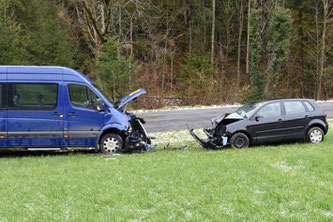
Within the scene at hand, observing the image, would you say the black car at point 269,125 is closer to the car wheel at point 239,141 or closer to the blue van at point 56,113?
the car wheel at point 239,141

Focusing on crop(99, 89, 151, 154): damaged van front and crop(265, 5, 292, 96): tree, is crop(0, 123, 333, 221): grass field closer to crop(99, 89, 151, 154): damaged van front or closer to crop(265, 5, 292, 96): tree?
crop(99, 89, 151, 154): damaged van front

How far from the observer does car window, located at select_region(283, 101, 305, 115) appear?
32.9 feet

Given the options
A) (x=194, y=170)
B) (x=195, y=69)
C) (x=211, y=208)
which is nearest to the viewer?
(x=211, y=208)

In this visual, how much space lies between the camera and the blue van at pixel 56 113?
8.59m

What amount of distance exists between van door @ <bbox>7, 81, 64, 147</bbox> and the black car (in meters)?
4.32

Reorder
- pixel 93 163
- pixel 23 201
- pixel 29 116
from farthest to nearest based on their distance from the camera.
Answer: pixel 29 116
pixel 93 163
pixel 23 201

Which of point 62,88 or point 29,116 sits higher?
point 62,88

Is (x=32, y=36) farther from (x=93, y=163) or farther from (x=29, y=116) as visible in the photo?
(x=93, y=163)

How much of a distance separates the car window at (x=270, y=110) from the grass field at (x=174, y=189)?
2.55 metres

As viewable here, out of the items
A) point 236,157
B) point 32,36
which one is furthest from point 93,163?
point 32,36

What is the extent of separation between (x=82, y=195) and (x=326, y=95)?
107 feet

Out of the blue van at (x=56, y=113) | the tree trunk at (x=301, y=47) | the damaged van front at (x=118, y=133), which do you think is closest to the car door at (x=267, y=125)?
the damaged van front at (x=118, y=133)

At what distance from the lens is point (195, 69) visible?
2975 cm

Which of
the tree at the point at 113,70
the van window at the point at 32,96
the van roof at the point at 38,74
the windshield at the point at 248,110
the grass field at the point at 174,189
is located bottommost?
the grass field at the point at 174,189
